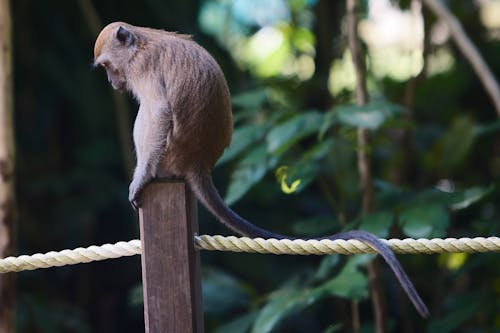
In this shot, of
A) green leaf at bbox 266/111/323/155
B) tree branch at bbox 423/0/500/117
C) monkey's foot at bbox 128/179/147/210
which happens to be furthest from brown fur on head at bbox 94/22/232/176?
tree branch at bbox 423/0/500/117

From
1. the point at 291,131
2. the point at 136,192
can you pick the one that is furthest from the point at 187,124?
the point at 291,131

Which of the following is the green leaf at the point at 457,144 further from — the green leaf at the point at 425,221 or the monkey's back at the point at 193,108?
the monkey's back at the point at 193,108

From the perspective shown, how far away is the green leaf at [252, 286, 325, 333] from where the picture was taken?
→ 9.70ft

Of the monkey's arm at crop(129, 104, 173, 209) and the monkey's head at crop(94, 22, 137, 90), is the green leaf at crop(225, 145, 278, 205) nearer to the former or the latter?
the monkey's head at crop(94, 22, 137, 90)

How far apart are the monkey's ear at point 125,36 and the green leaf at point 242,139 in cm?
74

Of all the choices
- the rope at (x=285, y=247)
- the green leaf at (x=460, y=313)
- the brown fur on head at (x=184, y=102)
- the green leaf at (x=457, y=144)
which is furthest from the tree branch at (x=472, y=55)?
the rope at (x=285, y=247)

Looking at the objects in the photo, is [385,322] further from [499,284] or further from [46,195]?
[46,195]

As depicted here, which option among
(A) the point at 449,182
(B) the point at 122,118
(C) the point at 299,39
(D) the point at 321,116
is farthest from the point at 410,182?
(D) the point at 321,116

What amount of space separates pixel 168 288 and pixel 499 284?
2.33 meters

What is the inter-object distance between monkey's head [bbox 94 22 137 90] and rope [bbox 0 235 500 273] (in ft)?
2.53

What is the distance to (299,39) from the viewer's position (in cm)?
591

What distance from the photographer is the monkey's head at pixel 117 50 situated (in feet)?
8.87

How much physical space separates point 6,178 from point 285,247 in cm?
149

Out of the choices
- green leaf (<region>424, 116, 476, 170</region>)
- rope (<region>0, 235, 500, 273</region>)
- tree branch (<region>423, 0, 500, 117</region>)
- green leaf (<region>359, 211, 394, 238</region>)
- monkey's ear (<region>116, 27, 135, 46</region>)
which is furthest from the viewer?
green leaf (<region>424, 116, 476, 170</region>)
